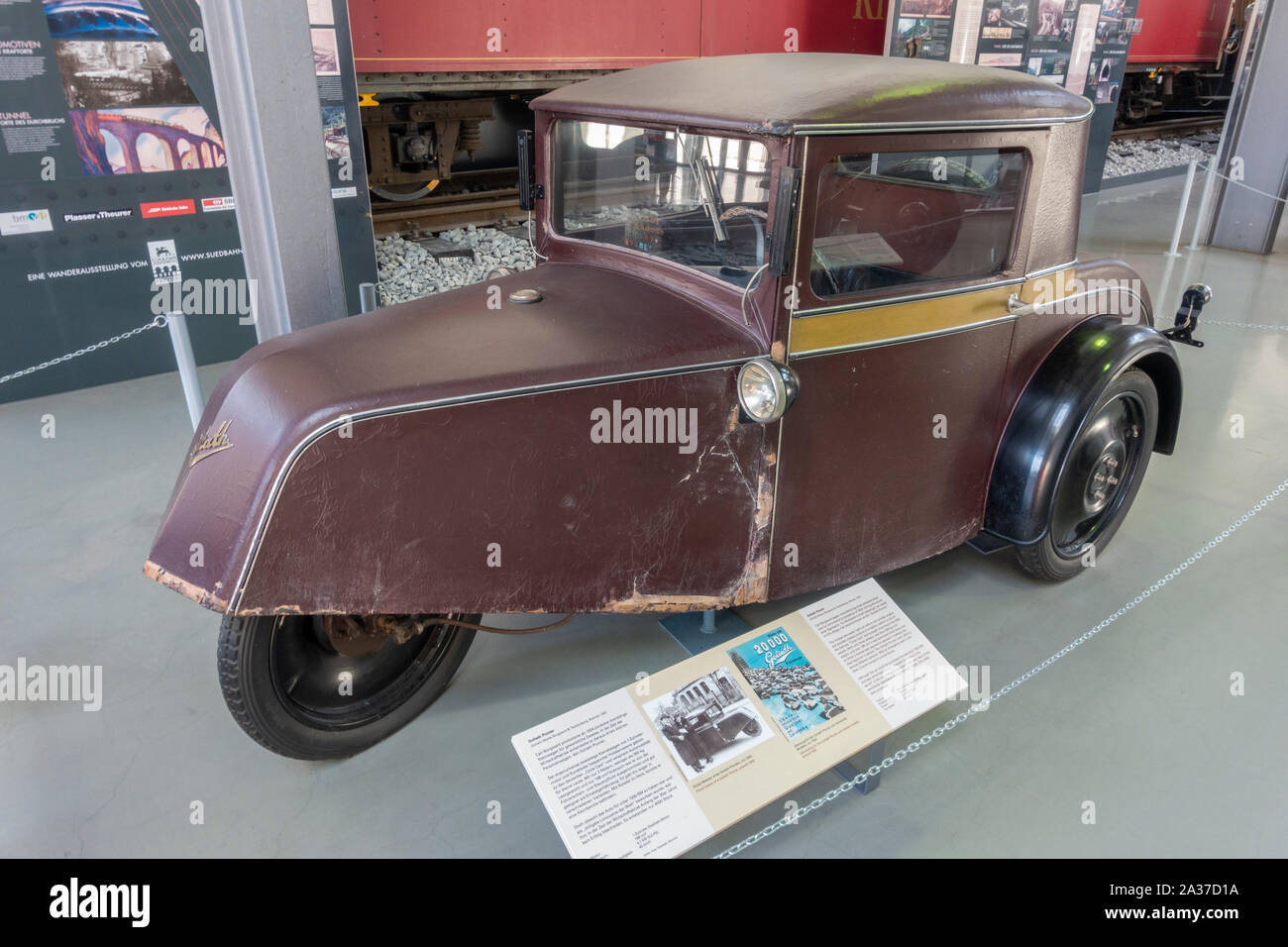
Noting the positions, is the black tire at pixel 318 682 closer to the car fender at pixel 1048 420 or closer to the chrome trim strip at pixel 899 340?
the chrome trim strip at pixel 899 340

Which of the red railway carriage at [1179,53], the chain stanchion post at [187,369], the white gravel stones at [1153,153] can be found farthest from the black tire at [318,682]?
the red railway carriage at [1179,53]

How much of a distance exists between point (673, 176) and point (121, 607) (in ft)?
8.37

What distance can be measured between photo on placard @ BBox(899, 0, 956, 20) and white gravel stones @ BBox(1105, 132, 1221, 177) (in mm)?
4996

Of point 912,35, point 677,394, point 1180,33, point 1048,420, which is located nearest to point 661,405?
point 677,394

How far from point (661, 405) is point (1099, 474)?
2.01m

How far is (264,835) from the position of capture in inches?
91.8

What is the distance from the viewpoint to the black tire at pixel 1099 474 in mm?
3225

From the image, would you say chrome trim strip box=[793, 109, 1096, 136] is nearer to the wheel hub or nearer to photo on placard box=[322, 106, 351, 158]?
the wheel hub

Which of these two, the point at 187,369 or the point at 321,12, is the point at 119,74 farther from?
the point at 187,369

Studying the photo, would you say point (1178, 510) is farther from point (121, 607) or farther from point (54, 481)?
point (54, 481)

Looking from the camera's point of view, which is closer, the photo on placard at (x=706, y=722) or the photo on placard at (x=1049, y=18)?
the photo on placard at (x=706, y=722)

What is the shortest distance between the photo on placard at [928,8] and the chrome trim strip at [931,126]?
5645 mm

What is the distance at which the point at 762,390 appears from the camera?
92.1 inches

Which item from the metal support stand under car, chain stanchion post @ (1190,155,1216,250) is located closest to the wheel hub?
the metal support stand under car
